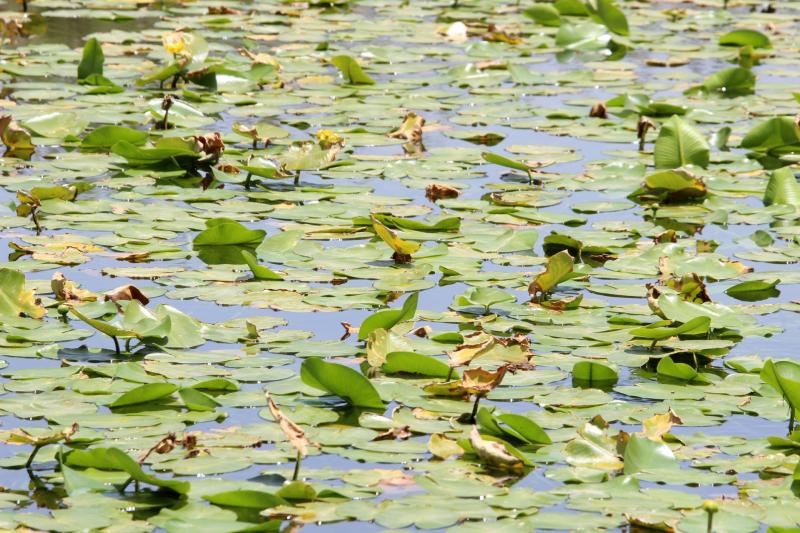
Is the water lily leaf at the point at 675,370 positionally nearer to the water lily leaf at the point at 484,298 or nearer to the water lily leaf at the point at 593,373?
the water lily leaf at the point at 593,373

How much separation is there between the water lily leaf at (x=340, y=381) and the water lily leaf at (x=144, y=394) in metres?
0.27

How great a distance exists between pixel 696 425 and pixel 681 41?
4.87m

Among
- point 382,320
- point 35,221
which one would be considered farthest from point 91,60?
point 382,320

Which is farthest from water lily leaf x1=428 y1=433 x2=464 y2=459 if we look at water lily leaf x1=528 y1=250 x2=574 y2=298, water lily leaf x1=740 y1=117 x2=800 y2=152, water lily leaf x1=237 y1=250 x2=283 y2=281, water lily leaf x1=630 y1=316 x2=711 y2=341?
water lily leaf x1=740 y1=117 x2=800 y2=152

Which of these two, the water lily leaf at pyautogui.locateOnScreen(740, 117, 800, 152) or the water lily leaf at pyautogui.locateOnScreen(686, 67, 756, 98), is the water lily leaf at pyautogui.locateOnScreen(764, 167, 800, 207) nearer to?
the water lily leaf at pyautogui.locateOnScreen(740, 117, 800, 152)

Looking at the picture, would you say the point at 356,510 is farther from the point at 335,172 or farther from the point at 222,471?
the point at 335,172

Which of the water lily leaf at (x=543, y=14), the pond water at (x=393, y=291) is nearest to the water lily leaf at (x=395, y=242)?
the pond water at (x=393, y=291)

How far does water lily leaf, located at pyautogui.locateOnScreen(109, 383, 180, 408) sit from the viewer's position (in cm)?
272

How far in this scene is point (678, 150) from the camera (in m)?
4.79

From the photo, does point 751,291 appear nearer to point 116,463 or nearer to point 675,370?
point 675,370

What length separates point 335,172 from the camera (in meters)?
4.66

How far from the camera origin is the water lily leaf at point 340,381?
273 cm

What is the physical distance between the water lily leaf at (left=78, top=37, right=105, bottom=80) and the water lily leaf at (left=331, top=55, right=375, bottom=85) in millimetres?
973

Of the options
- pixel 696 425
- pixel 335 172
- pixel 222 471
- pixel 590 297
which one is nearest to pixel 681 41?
pixel 335 172
